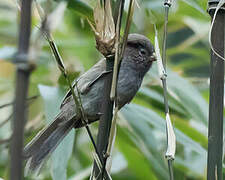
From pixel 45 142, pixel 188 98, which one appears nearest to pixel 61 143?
pixel 45 142

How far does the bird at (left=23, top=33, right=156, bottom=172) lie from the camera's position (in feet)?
6.53

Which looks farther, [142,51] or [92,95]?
[142,51]

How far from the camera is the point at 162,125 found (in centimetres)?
204

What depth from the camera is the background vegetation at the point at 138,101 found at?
188cm

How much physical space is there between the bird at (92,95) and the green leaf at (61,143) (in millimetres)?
107

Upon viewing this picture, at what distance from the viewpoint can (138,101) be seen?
2.73 m

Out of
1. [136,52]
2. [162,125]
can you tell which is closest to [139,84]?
[136,52]

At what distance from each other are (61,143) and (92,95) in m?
0.53

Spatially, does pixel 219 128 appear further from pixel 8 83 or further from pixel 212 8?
pixel 8 83

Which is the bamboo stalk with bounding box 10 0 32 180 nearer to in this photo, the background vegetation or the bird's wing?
the background vegetation

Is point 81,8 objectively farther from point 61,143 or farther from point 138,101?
point 138,101

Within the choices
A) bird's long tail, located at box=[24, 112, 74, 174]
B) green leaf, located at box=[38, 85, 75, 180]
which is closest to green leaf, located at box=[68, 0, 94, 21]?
Answer: green leaf, located at box=[38, 85, 75, 180]

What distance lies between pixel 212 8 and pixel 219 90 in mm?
Answer: 219

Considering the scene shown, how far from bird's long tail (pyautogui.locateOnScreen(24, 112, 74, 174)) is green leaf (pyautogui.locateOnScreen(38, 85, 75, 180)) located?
0.39 feet
